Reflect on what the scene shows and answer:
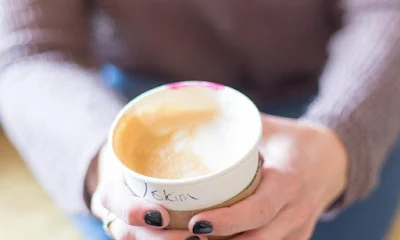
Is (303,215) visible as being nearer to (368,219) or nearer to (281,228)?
(281,228)

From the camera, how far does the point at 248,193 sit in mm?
498

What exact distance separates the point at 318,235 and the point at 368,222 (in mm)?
68

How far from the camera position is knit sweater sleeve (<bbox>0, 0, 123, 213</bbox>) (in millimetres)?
654

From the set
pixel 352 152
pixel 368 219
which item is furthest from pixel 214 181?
pixel 368 219

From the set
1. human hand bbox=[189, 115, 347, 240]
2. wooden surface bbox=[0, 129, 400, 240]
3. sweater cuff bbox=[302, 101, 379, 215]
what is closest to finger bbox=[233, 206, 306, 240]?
human hand bbox=[189, 115, 347, 240]

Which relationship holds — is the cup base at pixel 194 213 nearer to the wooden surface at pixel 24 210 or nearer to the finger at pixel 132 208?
the finger at pixel 132 208

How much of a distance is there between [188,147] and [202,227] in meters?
0.08

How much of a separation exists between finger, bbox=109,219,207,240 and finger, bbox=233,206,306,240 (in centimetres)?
5

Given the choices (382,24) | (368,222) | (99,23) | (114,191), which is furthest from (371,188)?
(99,23)

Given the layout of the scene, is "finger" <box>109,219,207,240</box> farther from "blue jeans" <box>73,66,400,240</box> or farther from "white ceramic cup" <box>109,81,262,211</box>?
"blue jeans" <box>73,66,400,240</box>

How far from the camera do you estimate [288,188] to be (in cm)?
54

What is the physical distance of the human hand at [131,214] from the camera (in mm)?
475

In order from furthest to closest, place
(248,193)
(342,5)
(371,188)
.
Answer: (342,5) → (371,188) → (248,193)

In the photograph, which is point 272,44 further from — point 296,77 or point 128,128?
point 128,128
